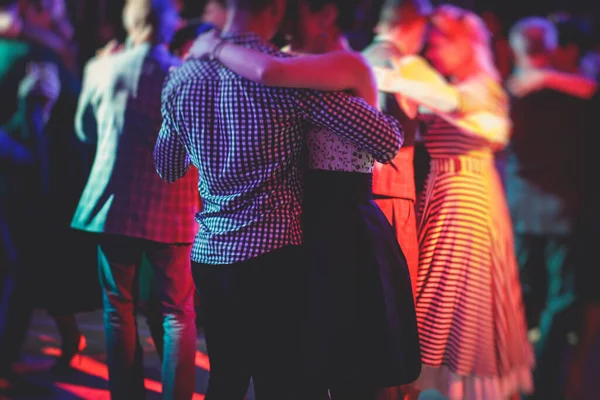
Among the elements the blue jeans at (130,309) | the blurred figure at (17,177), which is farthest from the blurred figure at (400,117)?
the blurred figure at (17,177)

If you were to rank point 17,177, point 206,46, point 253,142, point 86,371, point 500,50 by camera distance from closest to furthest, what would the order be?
point 253,142, point 206,46, point 17,177, point 86,371, point 500,50

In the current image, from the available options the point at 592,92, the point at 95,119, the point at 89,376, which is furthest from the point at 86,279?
the point at 592,92

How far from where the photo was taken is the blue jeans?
86.6 inches

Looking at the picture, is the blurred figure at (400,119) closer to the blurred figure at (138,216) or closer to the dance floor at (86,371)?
the blurred figure at (138,216)

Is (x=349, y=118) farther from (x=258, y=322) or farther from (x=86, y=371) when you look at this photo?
(x=86, y=371)

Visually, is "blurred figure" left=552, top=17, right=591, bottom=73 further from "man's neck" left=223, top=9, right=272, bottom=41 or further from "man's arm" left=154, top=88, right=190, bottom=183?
"man's arm" left=154, top=88, right=190, bottom=183

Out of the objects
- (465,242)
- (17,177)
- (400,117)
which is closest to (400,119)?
(400,117)

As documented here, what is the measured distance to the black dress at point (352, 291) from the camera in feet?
5.27

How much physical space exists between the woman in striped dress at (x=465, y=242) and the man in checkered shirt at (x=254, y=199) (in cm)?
84

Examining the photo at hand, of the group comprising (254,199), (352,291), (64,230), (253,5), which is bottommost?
(64,230)

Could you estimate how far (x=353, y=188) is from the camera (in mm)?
1673

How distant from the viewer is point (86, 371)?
3045mm

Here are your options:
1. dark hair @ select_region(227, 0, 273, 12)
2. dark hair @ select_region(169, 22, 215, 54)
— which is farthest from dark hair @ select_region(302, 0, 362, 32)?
dark hair @ select_region(227, 0, 273, 12)

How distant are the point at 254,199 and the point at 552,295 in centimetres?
160
